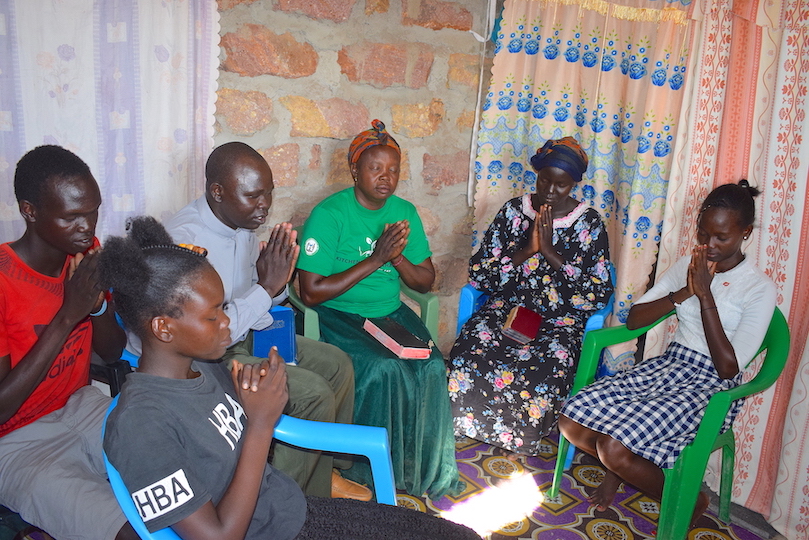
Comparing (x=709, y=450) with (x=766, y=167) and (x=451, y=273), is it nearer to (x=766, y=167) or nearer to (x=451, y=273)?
(x=766, y=167)

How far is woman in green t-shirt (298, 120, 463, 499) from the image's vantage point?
2506 mm

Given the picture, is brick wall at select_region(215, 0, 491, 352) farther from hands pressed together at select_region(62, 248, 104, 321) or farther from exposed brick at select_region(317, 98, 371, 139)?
hands pressed together at select_region(62, 248, 104, 321)

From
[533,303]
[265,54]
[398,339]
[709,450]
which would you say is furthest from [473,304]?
→ [265,54]

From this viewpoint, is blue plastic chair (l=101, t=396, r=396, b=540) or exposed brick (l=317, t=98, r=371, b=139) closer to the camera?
blue plastic chair (l=101, t=396, r=396, b=540)

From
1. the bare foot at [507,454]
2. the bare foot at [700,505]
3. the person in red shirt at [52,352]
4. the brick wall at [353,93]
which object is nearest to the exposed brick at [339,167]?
the brick wall at [353,93]

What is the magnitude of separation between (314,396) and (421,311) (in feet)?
2.70

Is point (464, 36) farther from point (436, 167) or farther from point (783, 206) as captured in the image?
point (783, 206)

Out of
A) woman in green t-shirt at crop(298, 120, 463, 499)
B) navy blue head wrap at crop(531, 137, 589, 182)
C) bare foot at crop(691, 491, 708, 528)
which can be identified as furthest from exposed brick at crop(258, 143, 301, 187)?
bare foot at crop(691, 491, 708, 528)

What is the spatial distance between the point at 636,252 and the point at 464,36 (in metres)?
1.49

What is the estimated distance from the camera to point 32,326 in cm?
168

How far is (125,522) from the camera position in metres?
1.45

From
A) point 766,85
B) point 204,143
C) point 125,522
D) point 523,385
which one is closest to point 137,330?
point 125,522

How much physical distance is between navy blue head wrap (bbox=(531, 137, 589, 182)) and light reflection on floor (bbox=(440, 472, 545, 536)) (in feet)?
4.79

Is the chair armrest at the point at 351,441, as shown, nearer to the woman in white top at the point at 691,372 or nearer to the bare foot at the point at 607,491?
the woman in white top at the point at 691,372
